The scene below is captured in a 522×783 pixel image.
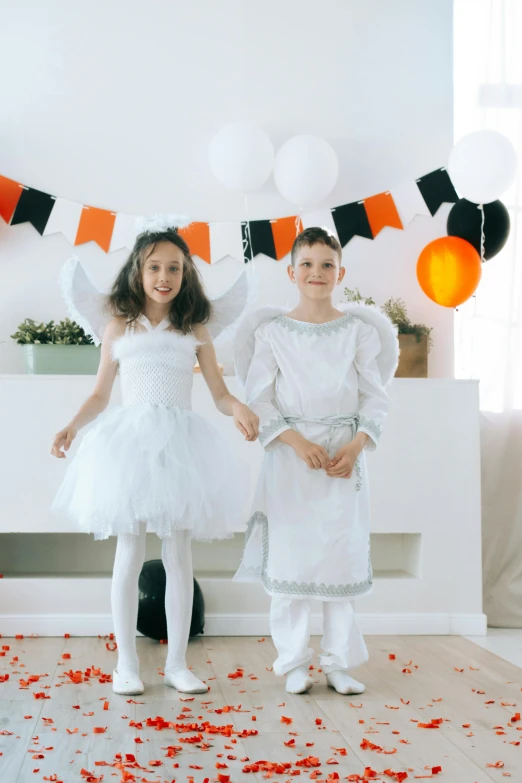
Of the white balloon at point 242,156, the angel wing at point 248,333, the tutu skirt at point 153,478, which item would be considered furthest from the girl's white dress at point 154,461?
the white balloon at point 242,156

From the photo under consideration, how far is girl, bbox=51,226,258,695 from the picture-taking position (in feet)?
6.98

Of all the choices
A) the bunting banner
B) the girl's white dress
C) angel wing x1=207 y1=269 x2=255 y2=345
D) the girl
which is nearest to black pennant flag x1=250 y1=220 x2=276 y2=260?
the bunting banner

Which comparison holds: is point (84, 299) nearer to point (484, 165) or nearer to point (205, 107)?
point (205, 107)

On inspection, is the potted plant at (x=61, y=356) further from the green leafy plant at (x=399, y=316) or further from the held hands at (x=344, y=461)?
the held hands at (x=344, y=461)

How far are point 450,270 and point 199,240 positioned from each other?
0.99 meters

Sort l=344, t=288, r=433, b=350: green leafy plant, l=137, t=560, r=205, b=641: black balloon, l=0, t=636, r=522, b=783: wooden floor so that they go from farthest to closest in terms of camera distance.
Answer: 1. l=344, t=288, r=433, b=350: green leafy plant
2. l=137, t=560, r=205, b=641: black balloon
3. l=0, t=636, r=522, b=783: wooden floor

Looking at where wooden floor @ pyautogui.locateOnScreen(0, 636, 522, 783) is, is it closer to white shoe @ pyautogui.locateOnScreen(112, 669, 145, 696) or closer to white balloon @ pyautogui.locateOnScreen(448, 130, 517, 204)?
white shoe @ pyautogui.locateOnScreen(112, 669, 145, 696)

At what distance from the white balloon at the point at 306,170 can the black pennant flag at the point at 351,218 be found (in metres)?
0.18

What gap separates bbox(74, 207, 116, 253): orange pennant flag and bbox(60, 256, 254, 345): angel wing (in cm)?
91

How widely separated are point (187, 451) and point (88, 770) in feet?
2.65

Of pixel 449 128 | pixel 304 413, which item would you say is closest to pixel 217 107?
pixel 449 128

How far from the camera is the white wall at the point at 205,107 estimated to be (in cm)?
336

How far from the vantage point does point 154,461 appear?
2131mm

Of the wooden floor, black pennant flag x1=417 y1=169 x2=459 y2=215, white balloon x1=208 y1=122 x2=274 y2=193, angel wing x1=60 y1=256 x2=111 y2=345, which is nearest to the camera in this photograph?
the wooden floor
